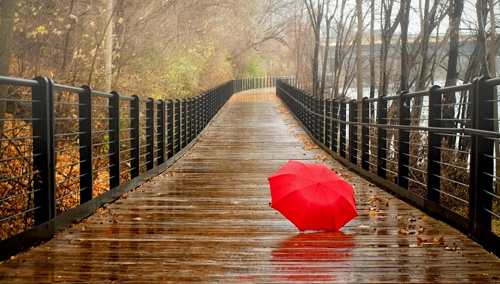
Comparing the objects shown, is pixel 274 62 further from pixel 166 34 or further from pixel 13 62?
pixel 13 62

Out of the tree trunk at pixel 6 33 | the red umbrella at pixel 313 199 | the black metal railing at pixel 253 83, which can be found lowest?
the red umbrella at pixel 313 199

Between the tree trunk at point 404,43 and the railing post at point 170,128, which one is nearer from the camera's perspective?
the railing post at point 170,128

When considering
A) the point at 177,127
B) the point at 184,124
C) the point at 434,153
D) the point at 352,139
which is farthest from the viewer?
the point at 184,124

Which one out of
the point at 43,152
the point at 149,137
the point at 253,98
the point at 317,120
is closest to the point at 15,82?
the point at 43,152

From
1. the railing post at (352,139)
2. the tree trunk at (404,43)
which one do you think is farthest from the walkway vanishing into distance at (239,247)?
the tree trunk at (404,43)

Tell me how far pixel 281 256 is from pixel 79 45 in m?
15.0

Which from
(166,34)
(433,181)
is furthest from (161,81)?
(433,181)

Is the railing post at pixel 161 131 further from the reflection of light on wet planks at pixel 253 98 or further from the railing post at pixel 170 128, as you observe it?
the reflection of light on wet planks at pixel 253 98

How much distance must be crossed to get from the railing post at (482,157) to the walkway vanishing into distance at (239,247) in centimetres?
32

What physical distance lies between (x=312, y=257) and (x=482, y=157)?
1780mm

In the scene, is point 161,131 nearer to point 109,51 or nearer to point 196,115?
point 109,51

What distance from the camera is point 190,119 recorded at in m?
19.2

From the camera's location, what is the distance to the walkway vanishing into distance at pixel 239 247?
4.63 m

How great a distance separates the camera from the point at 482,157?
563 centimetres
